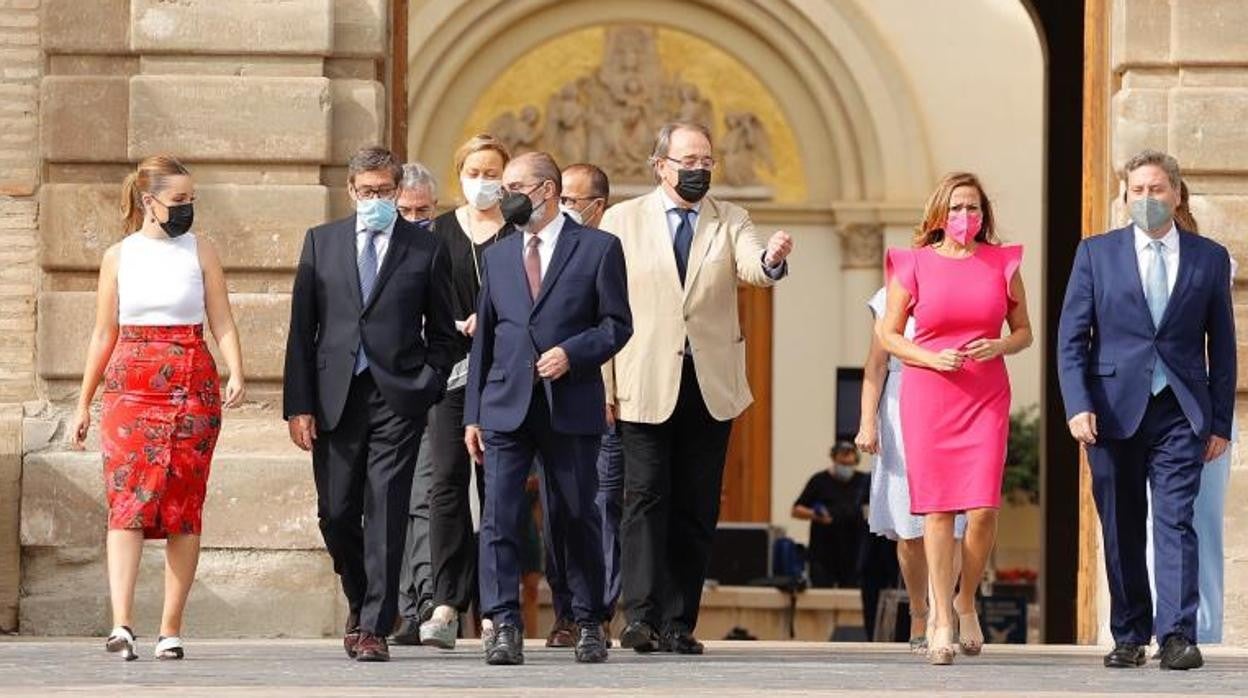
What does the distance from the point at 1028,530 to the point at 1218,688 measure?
59.7 feet

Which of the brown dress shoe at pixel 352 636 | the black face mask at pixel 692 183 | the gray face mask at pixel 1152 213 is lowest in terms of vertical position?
the brown dress shoe at pixel 352 636

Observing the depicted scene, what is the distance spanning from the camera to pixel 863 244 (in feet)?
89.4

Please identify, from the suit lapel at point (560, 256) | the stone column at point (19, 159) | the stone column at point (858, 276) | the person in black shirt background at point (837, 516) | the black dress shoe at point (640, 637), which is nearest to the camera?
the suit lapel at point (560, 256)

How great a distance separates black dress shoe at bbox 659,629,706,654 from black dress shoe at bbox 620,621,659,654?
0.10 ft

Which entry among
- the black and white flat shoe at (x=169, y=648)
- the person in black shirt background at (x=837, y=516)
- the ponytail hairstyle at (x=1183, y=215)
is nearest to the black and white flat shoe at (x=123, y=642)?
the black and white flat shoe at (x=169, y=648)

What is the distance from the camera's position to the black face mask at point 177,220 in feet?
34.2

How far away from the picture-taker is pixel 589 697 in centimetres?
865

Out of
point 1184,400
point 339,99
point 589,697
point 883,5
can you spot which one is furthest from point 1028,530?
point 589,697

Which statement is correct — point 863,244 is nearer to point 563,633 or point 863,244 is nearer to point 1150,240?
point 563,633

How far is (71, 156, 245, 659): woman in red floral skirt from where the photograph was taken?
10328 millimetres

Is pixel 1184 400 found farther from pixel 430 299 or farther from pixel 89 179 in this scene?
pixel 89 179

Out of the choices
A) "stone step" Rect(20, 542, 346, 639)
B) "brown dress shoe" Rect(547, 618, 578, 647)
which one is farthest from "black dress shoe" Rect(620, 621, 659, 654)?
"stone step" Rect(20, 542, 346, 639)

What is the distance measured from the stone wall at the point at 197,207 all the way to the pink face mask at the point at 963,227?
3.19 meters

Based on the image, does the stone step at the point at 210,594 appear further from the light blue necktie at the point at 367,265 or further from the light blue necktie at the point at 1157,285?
the light blue necktie at the point at 1157,285
